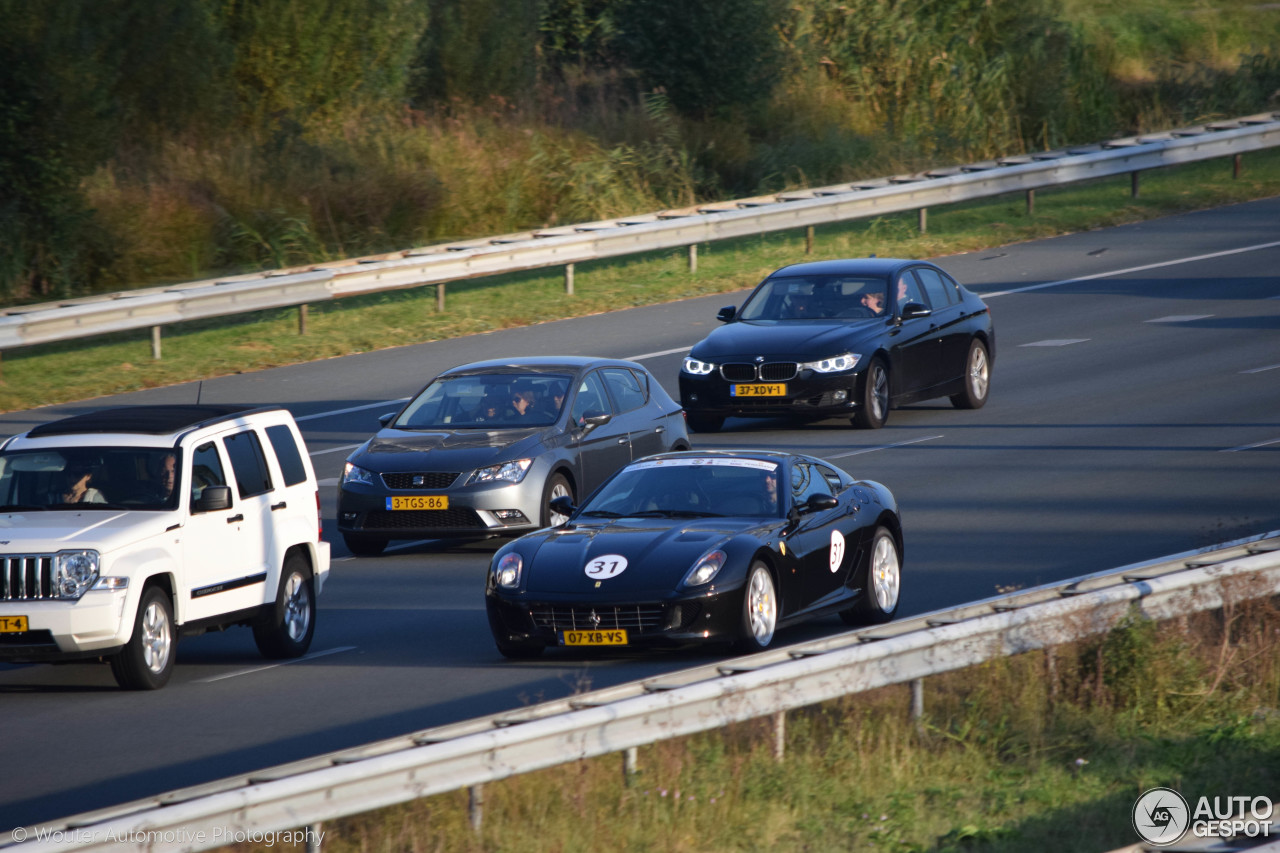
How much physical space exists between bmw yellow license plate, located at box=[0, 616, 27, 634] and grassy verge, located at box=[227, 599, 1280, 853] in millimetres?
3823

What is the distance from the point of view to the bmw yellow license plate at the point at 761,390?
20.5 m

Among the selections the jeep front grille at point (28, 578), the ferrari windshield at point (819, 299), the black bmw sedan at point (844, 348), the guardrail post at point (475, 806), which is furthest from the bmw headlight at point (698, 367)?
the guardrail post at point (475, 806)

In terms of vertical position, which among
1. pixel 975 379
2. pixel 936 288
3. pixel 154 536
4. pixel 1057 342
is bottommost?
pixel 1057 342

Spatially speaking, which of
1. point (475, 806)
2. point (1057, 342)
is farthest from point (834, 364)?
point (475, 806)

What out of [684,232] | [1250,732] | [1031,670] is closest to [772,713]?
[1031,670]

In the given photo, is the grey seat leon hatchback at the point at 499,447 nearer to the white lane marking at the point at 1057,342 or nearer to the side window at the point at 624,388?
the side window at the point at 624,388

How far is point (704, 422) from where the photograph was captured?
21.2 m

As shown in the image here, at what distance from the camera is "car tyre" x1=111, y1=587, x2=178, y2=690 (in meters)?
11.5

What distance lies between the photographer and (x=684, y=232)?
30266 millimetres

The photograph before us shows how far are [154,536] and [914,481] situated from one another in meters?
8.76

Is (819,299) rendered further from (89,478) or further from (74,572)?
(74,572)

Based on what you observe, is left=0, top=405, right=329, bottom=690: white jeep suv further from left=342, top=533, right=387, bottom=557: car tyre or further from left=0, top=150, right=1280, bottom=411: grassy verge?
left=0, top=150, right=1280, bottom=411: grassy verge

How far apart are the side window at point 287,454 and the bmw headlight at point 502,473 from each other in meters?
2.34

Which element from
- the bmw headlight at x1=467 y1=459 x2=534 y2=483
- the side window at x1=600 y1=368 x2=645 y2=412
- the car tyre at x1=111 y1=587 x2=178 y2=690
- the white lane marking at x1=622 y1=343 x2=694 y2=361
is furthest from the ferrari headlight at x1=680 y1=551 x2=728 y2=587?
the white lane marking at x1=622 y1=343 x2=694 y2=361
